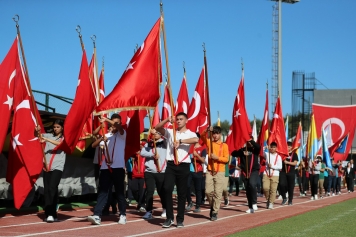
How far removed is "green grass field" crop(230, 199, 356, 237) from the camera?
11984 millimetres

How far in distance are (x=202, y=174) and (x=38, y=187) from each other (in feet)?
15.3

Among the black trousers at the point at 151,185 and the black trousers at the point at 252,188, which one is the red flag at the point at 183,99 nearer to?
the black trousers at the point at 252,188

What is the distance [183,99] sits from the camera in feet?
68.3

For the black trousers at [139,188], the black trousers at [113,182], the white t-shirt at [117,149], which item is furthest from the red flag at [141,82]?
the black trousers at [139,188]

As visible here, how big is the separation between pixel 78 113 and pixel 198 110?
21.2 ft

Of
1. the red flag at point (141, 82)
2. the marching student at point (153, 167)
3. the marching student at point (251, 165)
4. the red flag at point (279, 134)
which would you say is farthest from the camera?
the red flag at point (279, 134)

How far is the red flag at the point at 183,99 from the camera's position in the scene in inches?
810

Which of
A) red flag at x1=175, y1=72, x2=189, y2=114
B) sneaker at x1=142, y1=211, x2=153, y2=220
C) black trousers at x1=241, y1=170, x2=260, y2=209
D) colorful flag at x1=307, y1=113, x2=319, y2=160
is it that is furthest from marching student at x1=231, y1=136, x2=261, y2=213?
colorful flag at x1=307, y1=113, x2=319, y2=160

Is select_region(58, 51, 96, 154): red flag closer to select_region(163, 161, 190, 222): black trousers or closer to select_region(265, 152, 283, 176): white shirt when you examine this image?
select_region(163, 161, 190, 222): black trousers

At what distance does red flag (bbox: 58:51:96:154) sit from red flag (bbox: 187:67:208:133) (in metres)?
5.83

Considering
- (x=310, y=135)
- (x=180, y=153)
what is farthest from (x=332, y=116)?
(x=180, y=153)

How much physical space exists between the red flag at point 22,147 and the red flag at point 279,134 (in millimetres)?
9113

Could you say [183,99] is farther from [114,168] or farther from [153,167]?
[114,168]

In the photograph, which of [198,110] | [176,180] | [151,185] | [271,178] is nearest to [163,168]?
[151,185]
